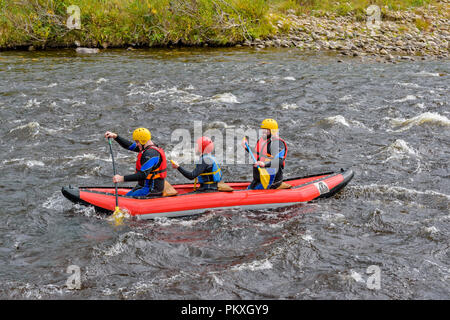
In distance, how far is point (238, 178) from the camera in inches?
402

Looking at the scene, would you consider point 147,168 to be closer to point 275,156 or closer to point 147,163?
point 147,163

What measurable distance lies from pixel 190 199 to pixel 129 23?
1613cm

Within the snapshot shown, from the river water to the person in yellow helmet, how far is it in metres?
0.63

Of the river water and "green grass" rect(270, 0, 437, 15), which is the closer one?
the river water

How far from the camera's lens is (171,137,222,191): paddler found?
27.1 feet

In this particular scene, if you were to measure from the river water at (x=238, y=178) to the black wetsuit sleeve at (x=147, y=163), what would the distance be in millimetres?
772

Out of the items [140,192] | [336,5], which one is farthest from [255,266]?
[336,5]

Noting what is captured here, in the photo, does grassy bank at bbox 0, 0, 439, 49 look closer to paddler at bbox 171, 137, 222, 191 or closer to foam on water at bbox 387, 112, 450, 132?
foam on water at bbox 387, 112, 450, 132

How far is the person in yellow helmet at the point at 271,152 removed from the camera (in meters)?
8.43

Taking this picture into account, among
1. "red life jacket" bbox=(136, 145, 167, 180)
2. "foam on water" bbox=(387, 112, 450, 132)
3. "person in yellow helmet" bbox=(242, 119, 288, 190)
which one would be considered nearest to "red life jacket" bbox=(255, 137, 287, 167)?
"person in yellow helmet" bbox=(242, 119, 288, 190)

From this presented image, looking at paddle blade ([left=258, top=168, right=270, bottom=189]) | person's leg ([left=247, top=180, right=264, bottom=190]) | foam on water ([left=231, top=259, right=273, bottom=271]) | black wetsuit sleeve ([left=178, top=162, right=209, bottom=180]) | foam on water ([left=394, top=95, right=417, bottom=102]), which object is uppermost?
foam on water ([left=394, top=95, right=417, bottom=102])

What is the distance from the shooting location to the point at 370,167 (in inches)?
406

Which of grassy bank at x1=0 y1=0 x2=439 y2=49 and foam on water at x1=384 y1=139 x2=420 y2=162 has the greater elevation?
grassy bank at x1=0 y1=0 x2=439 y2=49

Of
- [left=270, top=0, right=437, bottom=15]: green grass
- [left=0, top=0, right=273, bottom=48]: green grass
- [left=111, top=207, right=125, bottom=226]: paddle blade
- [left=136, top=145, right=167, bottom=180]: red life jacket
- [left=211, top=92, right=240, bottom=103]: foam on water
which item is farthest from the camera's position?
[left=270, top=0, right=437, bottom=15]: green grass
